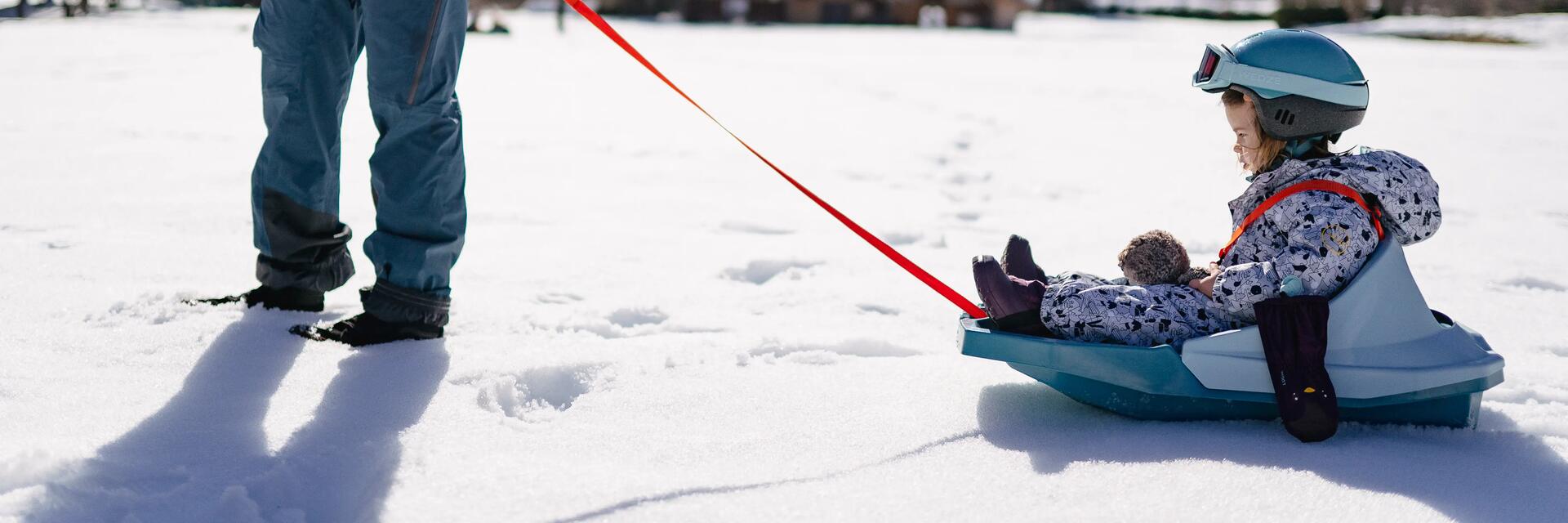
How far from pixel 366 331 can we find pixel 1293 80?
69.3 inches

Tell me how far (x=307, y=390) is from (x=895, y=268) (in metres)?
1.70

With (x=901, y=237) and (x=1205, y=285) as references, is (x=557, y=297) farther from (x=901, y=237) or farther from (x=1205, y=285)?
(x=1205, y=285)

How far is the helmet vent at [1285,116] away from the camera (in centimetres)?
207

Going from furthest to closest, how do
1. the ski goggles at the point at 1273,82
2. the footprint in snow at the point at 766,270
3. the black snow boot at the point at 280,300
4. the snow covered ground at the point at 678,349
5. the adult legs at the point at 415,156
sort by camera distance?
1. the footprint in snow at the point at 766,270
2. the black snow boot at the point at 280,300
3. the adult legs at the point at 415,156
4. the ski goggles at the point at 1273,82
5. the snow covered ground at the point at 678,349

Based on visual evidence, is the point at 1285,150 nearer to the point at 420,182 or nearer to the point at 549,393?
the point at 549,393

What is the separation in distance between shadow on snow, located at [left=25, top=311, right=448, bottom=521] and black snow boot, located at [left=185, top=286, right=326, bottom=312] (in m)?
0.26

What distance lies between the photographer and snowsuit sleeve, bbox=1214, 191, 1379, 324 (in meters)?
1.96

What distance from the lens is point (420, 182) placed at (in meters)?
2.32

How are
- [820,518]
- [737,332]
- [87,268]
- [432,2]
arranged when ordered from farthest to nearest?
[87,268] → [737,332] → [432,2] → [820,518]

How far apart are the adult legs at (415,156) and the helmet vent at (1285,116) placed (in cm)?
151

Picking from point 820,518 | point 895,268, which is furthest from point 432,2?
point 895,268

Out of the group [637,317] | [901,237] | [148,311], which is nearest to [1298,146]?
[637,317]

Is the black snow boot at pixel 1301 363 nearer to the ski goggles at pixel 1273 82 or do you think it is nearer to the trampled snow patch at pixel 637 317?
the ski goggles at pixel 1273 82

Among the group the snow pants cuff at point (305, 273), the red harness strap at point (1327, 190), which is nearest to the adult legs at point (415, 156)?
the snow pants cuff at point (305, 273)
